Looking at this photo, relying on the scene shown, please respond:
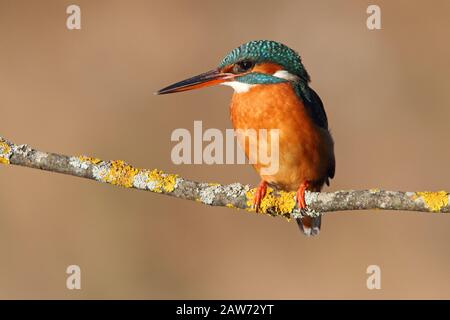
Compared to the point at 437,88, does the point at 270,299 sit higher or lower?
lower

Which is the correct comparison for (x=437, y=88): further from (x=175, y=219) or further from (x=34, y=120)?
(x=34, y=120)

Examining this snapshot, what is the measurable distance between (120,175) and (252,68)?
87 centimetres

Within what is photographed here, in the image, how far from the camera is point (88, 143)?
19.2 ft

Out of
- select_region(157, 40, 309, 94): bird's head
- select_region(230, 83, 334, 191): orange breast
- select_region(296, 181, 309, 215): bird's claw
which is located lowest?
select_region(296, 181, 309, 215): bird's claw

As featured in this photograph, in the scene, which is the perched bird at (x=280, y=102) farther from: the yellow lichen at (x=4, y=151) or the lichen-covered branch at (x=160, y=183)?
the yellow lichen at (x=4, y=151)

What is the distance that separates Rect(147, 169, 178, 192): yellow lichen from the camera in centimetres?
292

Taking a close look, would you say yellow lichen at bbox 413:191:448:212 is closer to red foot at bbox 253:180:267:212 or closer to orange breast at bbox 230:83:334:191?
red foot at bbox 253:180:267:212

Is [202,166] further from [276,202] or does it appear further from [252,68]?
[276,202]

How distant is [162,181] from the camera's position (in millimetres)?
2949

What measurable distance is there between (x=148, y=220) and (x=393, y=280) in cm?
183

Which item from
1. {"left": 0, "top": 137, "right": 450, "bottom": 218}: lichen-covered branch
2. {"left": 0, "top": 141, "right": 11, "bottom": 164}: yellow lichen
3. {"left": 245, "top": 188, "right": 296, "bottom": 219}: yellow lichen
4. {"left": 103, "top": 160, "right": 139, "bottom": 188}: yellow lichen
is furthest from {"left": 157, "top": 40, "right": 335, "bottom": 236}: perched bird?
{"left": 0, "top": 141, "right": 11, "bottom": 164}: yellow lichen

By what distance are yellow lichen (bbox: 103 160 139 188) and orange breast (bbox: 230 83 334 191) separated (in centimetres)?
73

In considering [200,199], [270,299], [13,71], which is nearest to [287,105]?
[200,199]

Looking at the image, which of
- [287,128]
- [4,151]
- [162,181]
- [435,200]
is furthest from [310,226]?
[4,151]
